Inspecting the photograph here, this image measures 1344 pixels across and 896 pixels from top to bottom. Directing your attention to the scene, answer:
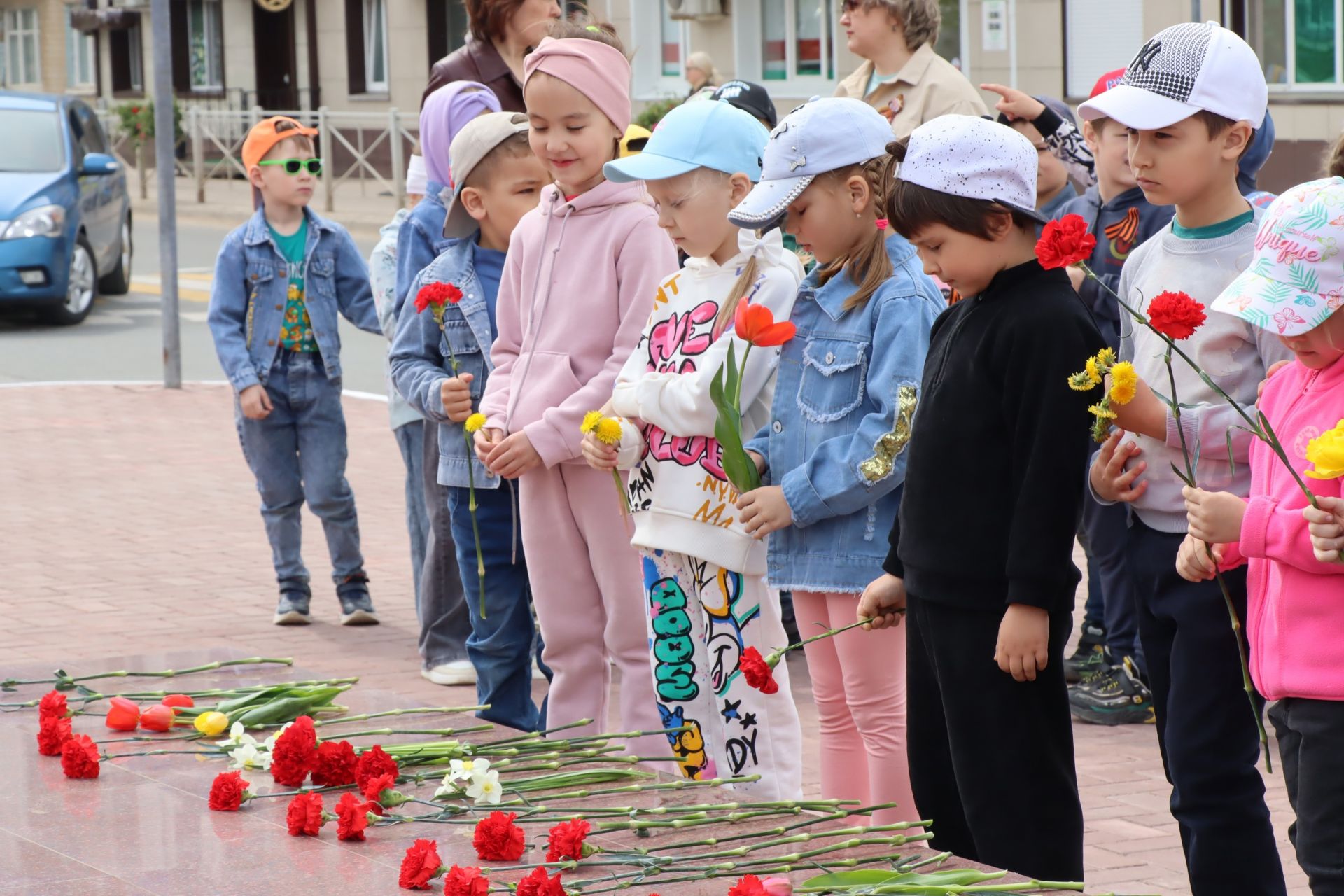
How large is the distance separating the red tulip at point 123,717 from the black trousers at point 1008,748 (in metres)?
1.68

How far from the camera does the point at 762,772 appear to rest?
4.07m

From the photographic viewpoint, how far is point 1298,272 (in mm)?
2881

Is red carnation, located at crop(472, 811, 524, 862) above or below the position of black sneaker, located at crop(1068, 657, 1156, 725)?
above

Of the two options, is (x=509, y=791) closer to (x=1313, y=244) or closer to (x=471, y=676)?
(x=1313, y=244)

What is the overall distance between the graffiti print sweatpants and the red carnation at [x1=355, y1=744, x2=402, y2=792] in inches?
38.9

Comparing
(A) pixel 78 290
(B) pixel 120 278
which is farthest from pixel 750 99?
(B) pixel 120 278

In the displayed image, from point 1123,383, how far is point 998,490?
1.68 ft

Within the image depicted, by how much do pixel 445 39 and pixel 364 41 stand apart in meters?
2.25

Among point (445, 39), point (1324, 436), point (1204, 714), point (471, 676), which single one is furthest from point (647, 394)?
point (445, 39)

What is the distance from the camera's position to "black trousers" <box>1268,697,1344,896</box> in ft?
9.40

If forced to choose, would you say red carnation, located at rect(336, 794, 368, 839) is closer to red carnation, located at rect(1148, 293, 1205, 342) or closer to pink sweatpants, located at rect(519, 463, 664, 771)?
pink sweatpants, located at rect(519, 463, 664, 771)

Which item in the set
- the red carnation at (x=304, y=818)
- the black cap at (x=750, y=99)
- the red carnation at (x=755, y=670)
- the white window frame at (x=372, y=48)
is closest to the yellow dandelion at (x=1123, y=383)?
the red carnation at (x=755, y=670)

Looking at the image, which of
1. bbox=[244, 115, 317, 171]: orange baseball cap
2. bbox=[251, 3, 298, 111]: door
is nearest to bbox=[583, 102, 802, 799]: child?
bbox=[244, 115, 317, 171]: orange baseball cap

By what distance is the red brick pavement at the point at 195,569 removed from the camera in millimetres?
4695
